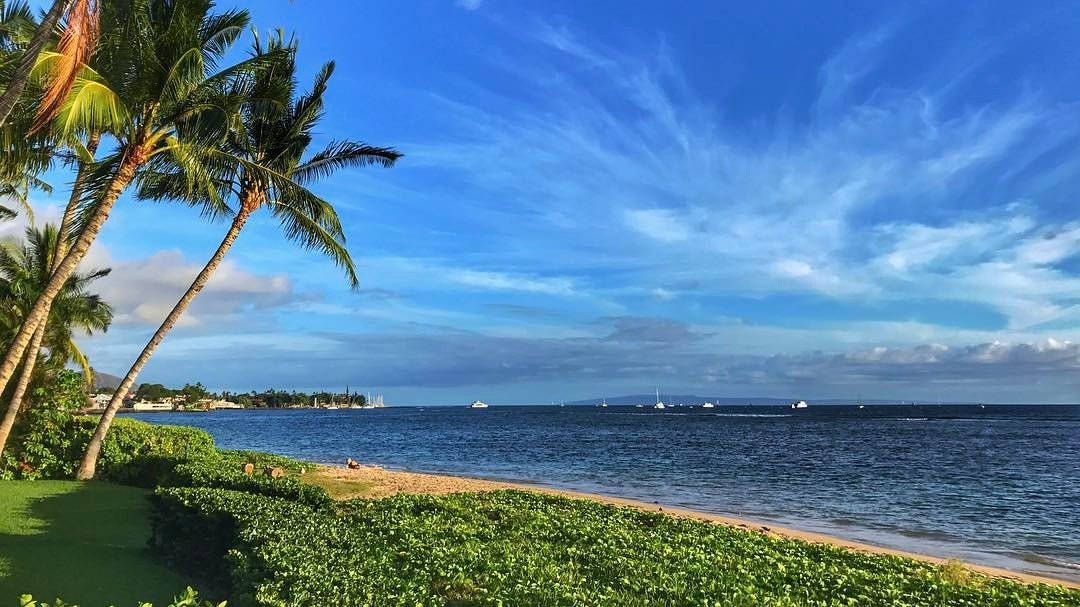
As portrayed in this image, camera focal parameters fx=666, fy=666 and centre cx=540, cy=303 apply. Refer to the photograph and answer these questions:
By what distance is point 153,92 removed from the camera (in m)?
11.7

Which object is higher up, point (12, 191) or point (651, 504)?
point (12, 191)

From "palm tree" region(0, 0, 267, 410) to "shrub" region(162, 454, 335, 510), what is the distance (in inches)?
142

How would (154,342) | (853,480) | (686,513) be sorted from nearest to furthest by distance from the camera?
(154,342)
(686,513)
(853,480)

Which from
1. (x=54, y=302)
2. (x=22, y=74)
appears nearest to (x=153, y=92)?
(x=22, y=74)

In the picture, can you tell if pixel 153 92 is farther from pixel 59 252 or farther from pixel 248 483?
pixel 248 483

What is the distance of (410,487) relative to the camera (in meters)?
19.5

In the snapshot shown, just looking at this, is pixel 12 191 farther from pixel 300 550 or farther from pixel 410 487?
pixel 300 550

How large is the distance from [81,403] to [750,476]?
2616cm

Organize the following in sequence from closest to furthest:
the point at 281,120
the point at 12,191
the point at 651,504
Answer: the point at 12,191
the point at 281,120
the point at 651,504

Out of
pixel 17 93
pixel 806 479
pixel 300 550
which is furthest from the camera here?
pixel 806 479

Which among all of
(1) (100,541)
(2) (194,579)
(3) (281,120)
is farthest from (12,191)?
(2) (194,579)

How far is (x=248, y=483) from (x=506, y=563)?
7.09m

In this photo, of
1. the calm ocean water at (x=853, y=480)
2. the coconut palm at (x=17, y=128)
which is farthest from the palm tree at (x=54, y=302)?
the calm ocean water at (x=853, y=480)

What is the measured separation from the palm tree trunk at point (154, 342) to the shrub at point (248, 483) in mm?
3662
